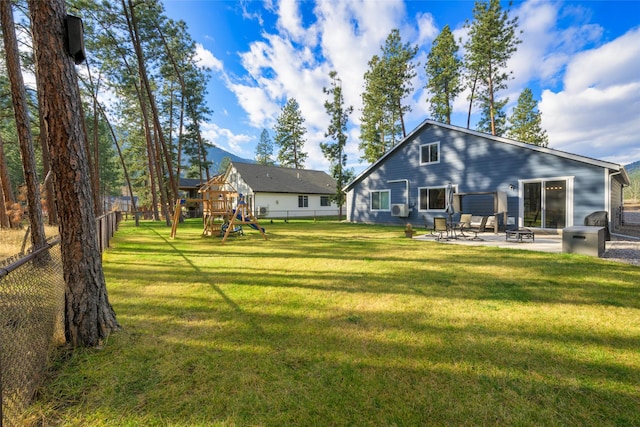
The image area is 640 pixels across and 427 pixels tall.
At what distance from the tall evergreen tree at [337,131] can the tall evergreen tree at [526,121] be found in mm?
22276

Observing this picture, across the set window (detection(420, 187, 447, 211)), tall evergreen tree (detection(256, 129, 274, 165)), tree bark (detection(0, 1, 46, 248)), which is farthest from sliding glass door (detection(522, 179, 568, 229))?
tall evergreen tree (detection(256, 129, 274, 165))

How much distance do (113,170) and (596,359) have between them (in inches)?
2114

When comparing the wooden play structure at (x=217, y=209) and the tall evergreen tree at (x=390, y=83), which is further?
the tall evergreen tree at (x=390, y=83)

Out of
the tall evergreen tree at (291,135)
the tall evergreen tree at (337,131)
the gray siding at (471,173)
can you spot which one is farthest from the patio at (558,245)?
the tall evergreen tree at (291,135)

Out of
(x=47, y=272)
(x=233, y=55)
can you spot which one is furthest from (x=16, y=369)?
(x=233, y=55)

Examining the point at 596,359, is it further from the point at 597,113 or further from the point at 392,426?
the point at 597,113

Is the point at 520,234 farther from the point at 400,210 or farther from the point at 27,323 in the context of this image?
the point at 27,323

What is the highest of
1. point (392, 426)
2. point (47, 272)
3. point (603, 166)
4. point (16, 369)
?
point (603, 166)

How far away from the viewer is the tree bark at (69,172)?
93.9 inches

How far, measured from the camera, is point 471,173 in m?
12.7

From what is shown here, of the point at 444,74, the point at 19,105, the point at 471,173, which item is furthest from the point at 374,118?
the point at 19,105

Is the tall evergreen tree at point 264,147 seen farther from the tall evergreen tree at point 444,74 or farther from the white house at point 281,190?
the tall evergreen tree at point 444,74

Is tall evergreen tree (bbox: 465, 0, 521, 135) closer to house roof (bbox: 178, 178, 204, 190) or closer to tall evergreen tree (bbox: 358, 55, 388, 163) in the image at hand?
tall evergreen tree (bbox: 358, 55, 388, 163)

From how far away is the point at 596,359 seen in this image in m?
2.42
